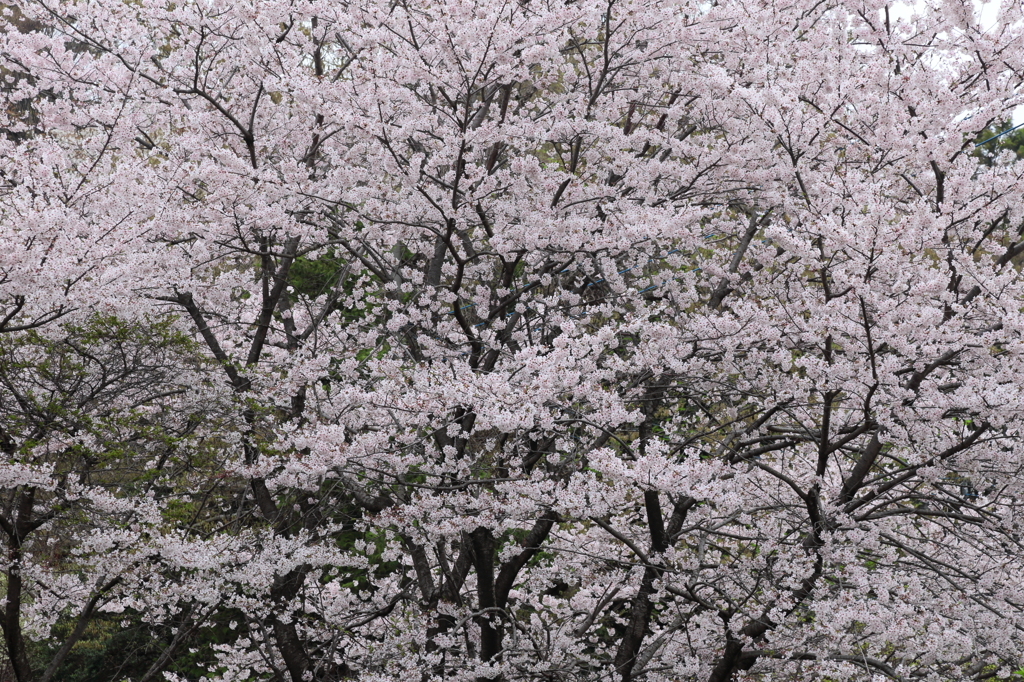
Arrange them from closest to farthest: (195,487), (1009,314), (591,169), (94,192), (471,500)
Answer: (1009,314), (471,500), (94,192), (195,487), (591,169)

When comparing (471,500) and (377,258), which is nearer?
(471,500)

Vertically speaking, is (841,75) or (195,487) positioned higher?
(841,75)

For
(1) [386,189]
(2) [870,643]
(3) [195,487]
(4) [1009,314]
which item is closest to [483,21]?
(1) [386,189]

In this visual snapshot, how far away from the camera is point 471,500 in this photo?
18.7 feet

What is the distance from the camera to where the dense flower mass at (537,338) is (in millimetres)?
5336

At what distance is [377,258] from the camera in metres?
7.79

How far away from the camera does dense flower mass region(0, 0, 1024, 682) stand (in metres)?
5.34

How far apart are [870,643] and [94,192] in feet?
22.1

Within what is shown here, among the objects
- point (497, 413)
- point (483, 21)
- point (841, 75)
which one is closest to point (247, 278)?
point (483, 21)

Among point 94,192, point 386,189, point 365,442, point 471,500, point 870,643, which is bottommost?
point 870,643

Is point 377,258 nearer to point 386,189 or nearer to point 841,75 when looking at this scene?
point 386,189

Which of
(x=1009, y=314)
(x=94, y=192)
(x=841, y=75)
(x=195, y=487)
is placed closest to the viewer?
(x=1009, y=314)

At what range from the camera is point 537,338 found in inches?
322

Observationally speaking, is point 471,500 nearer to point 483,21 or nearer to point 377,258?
point 377,258
